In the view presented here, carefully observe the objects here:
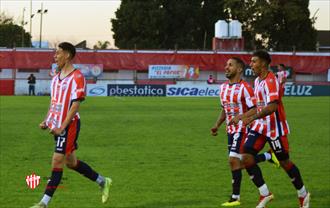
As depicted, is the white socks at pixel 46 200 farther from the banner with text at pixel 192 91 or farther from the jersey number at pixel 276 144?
the banner with text at pixel 192 91

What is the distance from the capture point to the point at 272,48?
8906cm

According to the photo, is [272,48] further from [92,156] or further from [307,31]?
[92,156]

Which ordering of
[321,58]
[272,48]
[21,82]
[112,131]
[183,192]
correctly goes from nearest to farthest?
[183,192] < [112,131] < [21,82] < [321,58] < [272,48]

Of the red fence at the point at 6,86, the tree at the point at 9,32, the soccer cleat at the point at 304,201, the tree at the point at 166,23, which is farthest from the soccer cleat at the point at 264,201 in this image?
the tree at the point at 9,32

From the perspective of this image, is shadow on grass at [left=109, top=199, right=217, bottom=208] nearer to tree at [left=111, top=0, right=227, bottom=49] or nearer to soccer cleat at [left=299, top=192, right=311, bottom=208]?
soccer cleat at [left=299, top=192, right=311, bottom=208]

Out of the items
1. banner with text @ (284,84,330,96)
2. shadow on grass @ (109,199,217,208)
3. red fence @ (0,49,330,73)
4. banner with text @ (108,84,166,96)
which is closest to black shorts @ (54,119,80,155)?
shadow on grass @ (109,199,217,208)

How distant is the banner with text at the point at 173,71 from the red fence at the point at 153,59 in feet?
1.38

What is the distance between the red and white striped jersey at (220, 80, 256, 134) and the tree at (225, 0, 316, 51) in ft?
256

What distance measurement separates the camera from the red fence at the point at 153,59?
61.1 m

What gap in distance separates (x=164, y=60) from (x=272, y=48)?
30110 millimetres

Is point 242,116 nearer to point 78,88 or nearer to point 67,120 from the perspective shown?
point 78,88

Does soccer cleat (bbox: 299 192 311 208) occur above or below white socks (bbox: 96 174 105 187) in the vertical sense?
below

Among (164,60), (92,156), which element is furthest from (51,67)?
(92,156)

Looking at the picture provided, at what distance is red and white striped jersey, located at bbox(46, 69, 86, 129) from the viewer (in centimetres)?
892
